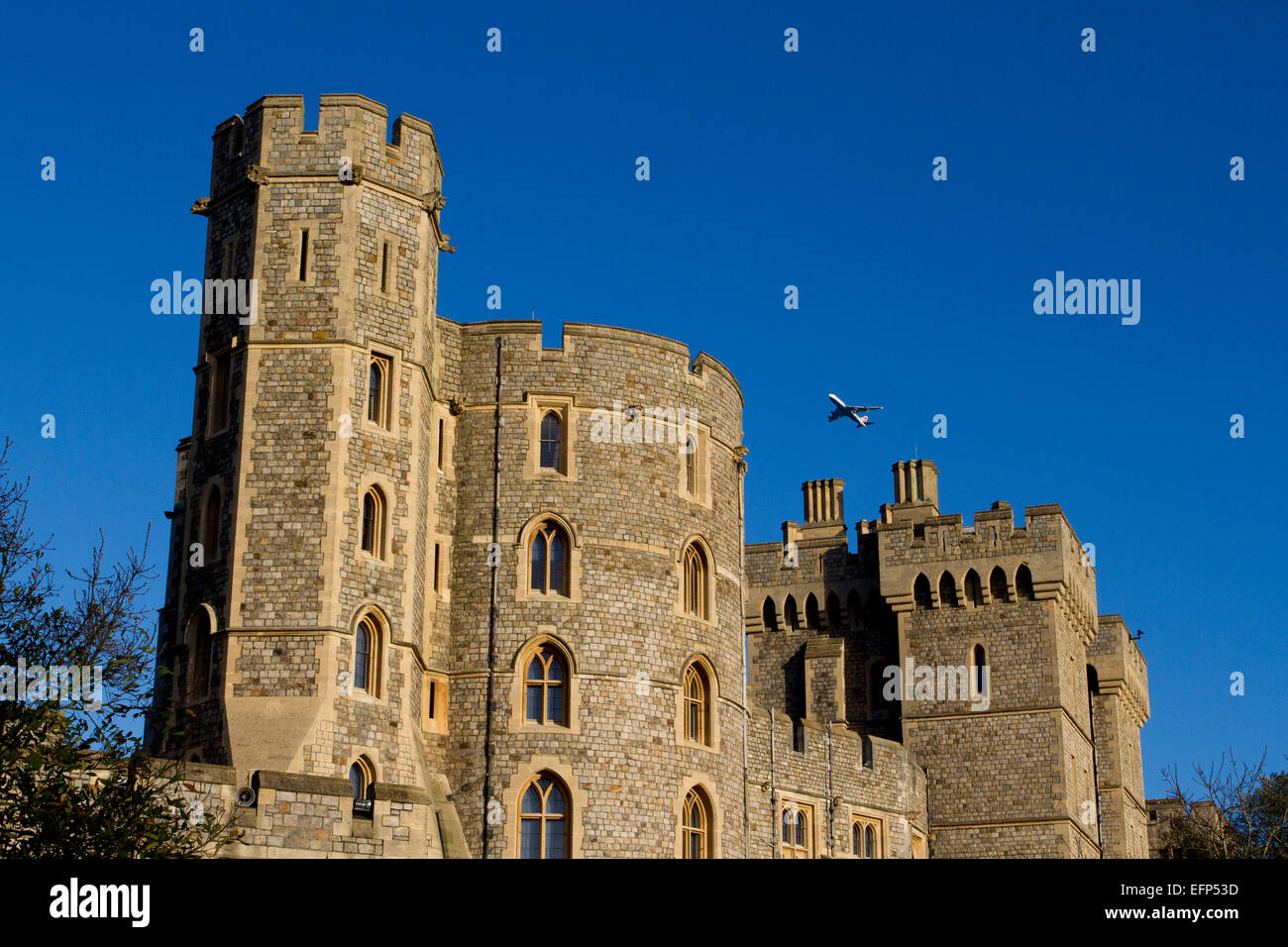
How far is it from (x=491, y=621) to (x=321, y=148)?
9234mm

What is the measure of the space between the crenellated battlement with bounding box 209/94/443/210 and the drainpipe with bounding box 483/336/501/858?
4.37 metres

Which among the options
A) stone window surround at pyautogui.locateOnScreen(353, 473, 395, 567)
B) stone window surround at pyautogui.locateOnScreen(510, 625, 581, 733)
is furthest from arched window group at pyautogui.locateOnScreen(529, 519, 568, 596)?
stone window surround at pyautogui.locateOnScreen(353, 473, 395, 567)

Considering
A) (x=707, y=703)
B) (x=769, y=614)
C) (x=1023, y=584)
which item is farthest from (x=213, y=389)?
(x=1023, y=584)

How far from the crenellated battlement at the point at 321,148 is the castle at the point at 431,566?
5 cm

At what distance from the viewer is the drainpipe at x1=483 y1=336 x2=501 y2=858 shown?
31281 millimetres

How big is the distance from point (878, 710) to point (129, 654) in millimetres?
30500

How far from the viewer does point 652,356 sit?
3450cm

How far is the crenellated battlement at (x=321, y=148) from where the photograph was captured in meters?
30.2

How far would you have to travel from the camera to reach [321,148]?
30.3m

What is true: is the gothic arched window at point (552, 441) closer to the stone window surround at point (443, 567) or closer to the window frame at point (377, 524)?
the stone window surround at point (443, 567)

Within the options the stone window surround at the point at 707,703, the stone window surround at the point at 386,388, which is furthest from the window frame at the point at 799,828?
the stone window surround at the point at 386,388

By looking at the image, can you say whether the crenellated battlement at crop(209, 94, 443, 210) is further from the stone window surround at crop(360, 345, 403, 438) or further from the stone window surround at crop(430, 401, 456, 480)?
the stone window surround at crop(430, 401, 456, 480)

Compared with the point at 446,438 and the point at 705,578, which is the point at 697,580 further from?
the point at 446,438
